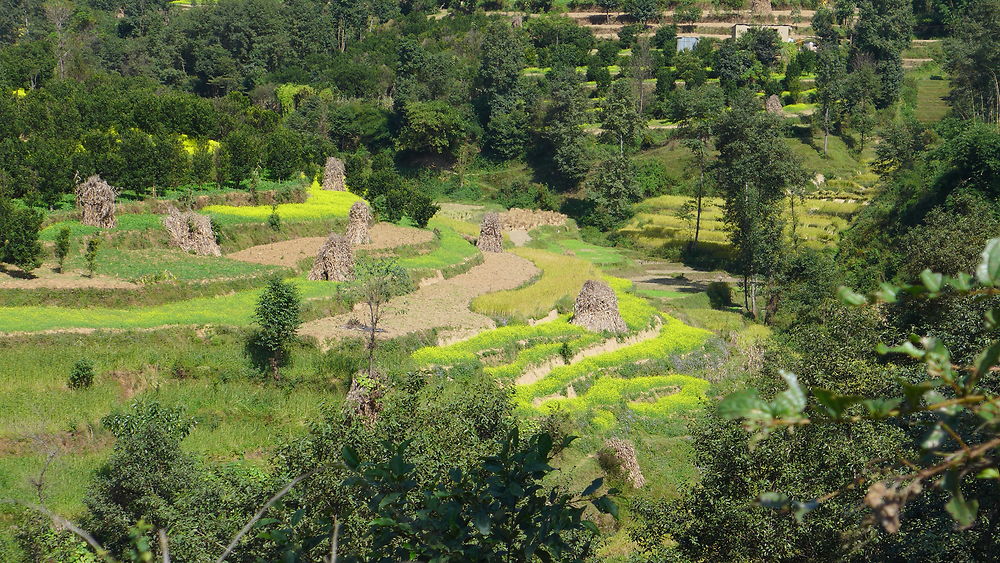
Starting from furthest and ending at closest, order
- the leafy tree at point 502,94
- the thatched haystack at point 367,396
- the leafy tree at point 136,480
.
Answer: the leafy tree at point 502,94 → the thatched haystack at point 367,396 → the leafy tree at point 136,480

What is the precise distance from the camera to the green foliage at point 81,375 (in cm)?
2180

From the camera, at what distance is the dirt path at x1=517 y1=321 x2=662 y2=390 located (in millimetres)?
29844

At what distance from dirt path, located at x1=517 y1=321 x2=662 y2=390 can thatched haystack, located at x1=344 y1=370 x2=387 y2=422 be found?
829 cm

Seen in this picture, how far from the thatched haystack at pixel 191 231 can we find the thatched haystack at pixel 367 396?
1478 cm

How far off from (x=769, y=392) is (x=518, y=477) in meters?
14.0

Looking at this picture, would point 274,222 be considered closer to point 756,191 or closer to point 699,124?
point 756,191

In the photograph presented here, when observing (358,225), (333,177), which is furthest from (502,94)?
(358,225)

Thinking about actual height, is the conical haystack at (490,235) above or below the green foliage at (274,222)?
below

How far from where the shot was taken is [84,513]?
17500 mm

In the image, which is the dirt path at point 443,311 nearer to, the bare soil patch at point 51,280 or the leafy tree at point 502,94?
the bare soil patch at point 51,280

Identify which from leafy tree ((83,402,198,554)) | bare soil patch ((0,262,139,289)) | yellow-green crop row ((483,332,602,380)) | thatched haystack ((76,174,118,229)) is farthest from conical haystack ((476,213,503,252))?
leafy tree ((83,402,198,554))

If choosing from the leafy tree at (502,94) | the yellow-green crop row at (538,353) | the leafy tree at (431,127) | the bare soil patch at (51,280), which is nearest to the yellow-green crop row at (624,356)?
the yellow-green crop row at (538,353)

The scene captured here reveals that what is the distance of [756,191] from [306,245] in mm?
24377

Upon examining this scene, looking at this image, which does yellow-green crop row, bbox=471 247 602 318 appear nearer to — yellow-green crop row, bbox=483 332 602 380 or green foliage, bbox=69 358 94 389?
yellow-green crop row, bbox=483 332 602 380
